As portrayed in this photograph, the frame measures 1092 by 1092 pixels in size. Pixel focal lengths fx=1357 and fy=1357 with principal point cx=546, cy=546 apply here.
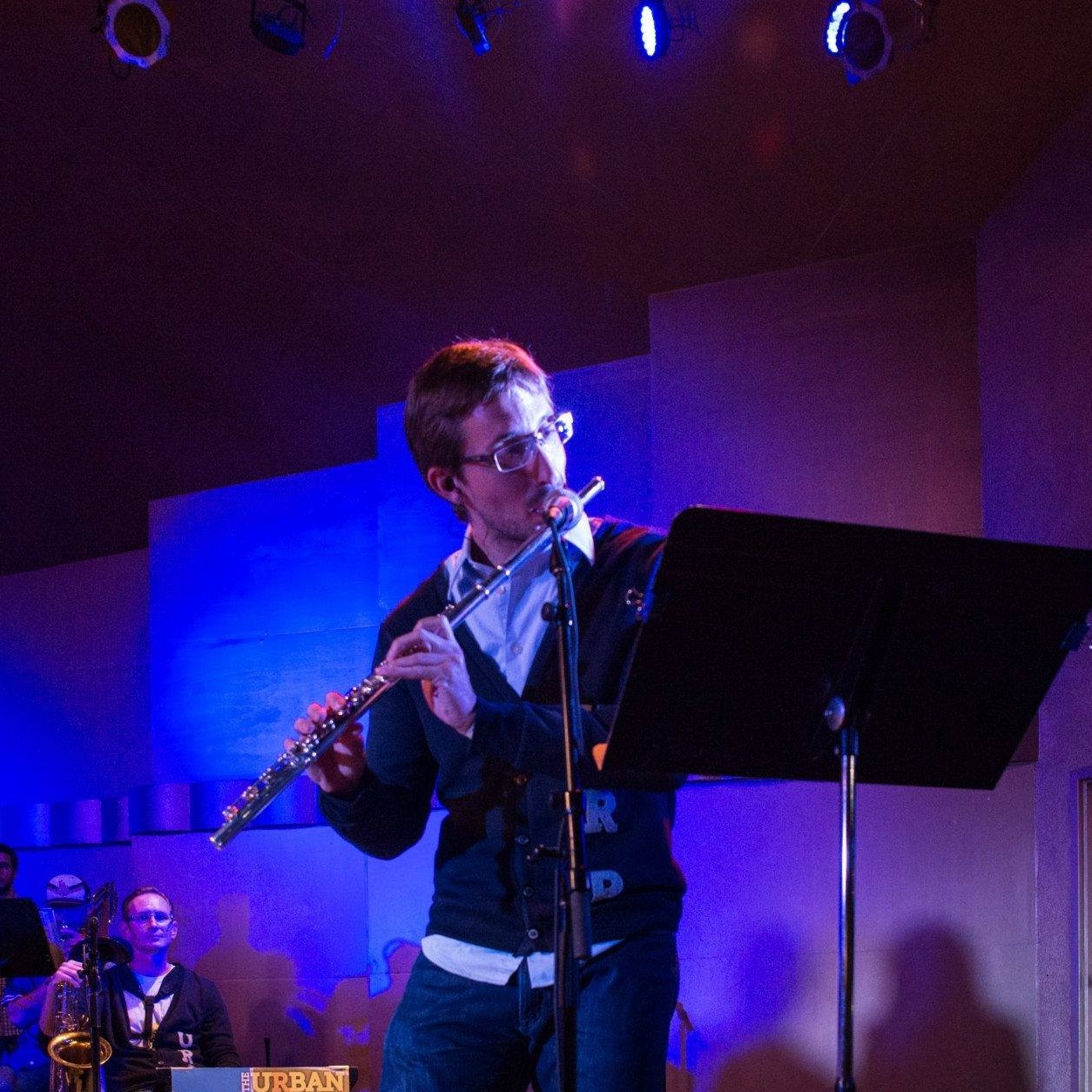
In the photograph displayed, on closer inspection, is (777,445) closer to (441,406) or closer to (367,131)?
(367,131)

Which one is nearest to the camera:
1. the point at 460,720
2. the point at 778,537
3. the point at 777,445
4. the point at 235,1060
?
the point at 778,537

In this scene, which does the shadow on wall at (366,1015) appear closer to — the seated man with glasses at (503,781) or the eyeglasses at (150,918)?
the eyeglasses at (150,918)

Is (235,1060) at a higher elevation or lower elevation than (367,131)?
lower

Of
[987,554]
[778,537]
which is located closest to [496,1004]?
[778,537]

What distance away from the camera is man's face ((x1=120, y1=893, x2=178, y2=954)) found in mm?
5930

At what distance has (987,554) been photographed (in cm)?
183

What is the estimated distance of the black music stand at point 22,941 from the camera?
5668 mm

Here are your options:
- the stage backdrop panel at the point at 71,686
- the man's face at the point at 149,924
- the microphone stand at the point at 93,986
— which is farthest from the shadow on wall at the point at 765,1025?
the stage backdrop panel at the point at 71,686

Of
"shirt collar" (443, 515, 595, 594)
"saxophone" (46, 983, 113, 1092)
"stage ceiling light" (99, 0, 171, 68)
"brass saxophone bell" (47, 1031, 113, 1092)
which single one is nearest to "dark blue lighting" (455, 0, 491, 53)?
"stage ceiling light" (99, 0, 171, 68)

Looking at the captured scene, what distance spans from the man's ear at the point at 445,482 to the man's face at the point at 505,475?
0.04 ft

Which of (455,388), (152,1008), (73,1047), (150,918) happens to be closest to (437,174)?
(455,388)

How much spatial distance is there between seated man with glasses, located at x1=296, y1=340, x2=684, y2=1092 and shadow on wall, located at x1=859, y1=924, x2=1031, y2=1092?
2.58m

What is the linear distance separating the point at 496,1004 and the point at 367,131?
3.11 metres

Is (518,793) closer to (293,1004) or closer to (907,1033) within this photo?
(907,1033)
